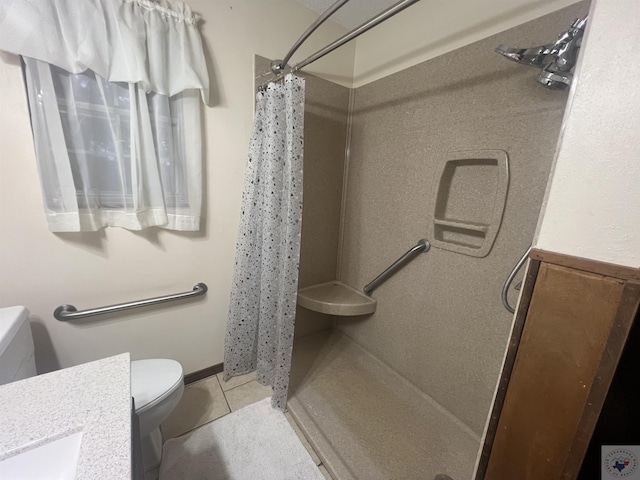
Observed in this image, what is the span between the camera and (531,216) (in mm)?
1034

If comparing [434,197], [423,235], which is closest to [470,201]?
[434,197]

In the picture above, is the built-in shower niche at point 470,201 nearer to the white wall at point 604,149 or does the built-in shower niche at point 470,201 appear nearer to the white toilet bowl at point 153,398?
the white wall at point 604,149

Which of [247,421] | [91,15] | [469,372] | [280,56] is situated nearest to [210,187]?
[91,15]

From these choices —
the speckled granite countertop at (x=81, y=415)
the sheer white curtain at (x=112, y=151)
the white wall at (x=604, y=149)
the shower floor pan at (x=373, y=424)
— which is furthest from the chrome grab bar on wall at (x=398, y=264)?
the speckled granite countertop at (x=81, y=415)

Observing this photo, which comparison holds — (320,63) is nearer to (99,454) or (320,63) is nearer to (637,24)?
(637,24)

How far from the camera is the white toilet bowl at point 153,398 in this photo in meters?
0.95

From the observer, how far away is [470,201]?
4.10 ft

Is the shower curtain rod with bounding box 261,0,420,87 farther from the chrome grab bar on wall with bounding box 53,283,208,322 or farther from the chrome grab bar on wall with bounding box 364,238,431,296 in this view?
the chrome grab bar on wall with bounding box 53,283,208,322

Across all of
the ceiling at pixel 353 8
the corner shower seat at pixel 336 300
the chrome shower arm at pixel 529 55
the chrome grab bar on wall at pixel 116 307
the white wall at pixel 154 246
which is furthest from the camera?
the corner shower seat at pixel 336 300

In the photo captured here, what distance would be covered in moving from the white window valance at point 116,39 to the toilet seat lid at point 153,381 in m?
1.32

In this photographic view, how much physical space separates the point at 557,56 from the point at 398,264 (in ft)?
3.81

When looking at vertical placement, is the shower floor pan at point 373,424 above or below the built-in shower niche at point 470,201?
below

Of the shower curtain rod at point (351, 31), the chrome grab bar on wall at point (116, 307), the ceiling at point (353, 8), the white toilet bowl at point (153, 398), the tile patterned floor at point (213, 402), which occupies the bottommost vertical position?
the tile patterned floor at point (213, 402)

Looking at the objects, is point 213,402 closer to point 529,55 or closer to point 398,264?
point 398,264
